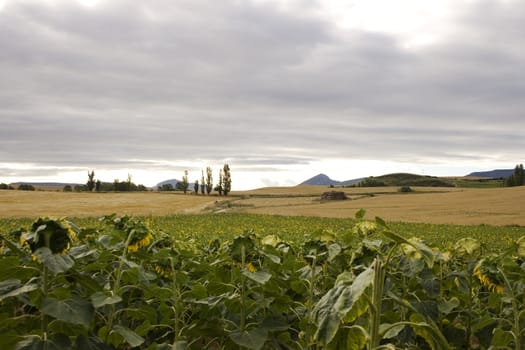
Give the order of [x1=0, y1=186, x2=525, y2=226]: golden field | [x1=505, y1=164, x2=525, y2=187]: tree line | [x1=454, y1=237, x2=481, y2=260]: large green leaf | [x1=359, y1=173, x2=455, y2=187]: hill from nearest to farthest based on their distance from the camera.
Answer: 1. [x1=454, y1=237, x2=481, y2=260]: large green leaf
2. [x1=0, y1=186, x2=525, y2=226]: golden field
3. [x1=505, y1=164, x2=525, y2=187]: tree line
4. [x1=359, y1=173, x2=455, y2=187]: hill

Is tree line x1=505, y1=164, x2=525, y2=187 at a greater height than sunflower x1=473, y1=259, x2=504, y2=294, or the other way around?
tree line x1=505, y1=164, x2=525, y2=187

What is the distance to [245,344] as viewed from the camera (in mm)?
2246

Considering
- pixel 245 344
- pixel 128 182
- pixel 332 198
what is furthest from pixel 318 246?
pixel 128 182

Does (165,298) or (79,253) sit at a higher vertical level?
(79,253)

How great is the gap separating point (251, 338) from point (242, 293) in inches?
10.3

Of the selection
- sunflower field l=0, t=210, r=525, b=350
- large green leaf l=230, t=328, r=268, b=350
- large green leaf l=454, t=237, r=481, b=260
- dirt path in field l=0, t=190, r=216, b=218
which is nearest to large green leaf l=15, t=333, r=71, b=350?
sunflower field l=0, t=210, r=525, b=350

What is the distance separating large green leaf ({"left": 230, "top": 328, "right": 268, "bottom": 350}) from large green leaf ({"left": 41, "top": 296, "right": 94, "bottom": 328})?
0.79m

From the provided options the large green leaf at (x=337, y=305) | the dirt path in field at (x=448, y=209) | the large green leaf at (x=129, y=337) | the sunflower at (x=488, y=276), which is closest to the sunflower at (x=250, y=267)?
the large green leaf at (x=129, y=337)

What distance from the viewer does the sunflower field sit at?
1744 millimetres

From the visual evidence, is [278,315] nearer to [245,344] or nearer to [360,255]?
[245,344]

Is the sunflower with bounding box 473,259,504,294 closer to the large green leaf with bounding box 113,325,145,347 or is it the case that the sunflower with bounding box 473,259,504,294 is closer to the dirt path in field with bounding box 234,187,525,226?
the large green leaf with bounding box 113,325,145,347

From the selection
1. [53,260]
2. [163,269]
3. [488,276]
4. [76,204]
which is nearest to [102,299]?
[53,260]

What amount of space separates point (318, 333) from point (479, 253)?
260 cm

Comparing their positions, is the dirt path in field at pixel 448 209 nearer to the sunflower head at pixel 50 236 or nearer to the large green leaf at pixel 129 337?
the large green leaf at pixel 129 337
